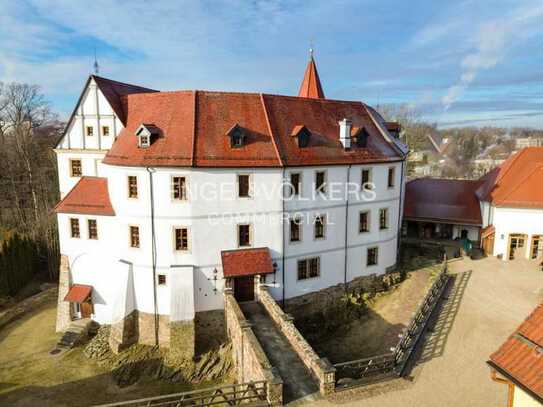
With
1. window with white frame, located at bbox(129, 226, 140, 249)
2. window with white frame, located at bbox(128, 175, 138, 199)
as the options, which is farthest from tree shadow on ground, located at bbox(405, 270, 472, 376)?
window with white frame, located at bbox(128, 175, 138, 199)

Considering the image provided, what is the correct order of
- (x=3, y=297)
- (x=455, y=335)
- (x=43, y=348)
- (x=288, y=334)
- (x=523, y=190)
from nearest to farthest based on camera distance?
(x=288, y=334)
(x=455, y=335)
(x=43, y=348)
(x=523, y=190)
(x=3, y=297)

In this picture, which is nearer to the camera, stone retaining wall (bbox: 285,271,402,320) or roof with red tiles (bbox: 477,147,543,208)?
stone retaining wall (bbox: 285,271,402,320)

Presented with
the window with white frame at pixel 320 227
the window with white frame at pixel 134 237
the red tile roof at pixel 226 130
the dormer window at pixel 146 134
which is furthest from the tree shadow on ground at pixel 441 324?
the dormer window at pixel 146 134

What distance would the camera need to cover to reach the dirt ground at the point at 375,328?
20.5 metres

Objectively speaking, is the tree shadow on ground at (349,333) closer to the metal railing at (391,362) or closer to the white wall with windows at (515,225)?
the metal railing at (391,362)

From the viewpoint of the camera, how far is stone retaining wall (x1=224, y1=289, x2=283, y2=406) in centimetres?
1262

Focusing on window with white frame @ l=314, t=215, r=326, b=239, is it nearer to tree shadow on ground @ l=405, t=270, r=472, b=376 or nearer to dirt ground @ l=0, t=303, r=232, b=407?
tree shadow on ground @ l=405, t=270, r=472, b=376

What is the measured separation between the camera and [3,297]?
30.7m

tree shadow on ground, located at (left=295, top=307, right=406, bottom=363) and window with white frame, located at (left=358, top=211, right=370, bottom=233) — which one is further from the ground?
window with white frame, located at (left=358, top=211, right=370, bottom=233)

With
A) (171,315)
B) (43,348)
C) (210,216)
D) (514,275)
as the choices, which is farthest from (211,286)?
(514,275)

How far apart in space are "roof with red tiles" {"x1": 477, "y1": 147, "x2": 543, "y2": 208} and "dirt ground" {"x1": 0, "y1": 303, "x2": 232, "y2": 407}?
2419 cm

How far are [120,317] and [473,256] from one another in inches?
959

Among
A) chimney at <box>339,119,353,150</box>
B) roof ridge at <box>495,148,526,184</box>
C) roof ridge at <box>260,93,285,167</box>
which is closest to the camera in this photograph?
roof ridge at <box>260,93,285,167</box>

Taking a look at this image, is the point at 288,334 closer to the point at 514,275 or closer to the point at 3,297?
the point at 514,275
